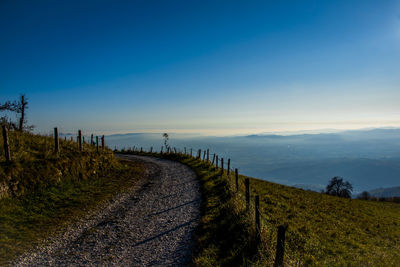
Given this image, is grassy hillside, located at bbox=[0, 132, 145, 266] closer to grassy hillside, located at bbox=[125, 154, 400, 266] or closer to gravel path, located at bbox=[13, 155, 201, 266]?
gravel path, located at bbox=[13, 155, 201, 266]

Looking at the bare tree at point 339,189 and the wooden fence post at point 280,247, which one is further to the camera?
the bare tree at point 339,189

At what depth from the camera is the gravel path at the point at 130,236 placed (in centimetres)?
723

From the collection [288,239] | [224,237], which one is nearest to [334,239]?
[288,239]

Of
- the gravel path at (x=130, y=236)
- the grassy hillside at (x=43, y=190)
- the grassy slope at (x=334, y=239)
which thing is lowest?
the grassy slope at (x=334, y=239)

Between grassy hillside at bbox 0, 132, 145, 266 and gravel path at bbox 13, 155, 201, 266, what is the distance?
1.00 meters

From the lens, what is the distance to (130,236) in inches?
357

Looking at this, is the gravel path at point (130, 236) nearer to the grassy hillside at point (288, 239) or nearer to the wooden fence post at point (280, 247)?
the grassy hillside at point (288, 239)

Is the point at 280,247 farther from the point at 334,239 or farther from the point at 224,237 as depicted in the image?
the point at 334,239

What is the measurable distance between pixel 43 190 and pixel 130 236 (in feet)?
26.7

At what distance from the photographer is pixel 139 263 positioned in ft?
23.2

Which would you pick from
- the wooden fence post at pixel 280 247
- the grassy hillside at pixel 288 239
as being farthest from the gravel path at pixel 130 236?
the wooden fence post at pixel 280 247

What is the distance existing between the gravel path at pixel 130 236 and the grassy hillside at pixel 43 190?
39.3 inches

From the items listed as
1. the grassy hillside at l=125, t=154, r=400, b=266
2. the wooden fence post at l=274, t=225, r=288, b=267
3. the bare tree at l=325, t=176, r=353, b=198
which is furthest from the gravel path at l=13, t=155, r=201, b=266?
the bare tree at l=325, t=176, r=353, b=198

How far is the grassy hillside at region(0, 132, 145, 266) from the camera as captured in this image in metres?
8.91
